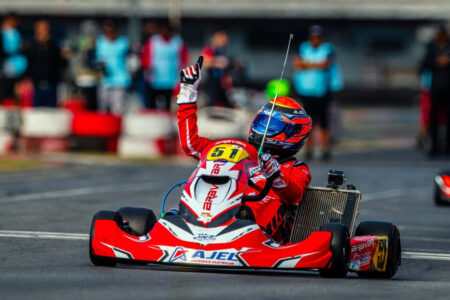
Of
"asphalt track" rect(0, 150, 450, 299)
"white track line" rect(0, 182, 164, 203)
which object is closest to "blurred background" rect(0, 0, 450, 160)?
"asphalt track" rect(0, 150, 450, 299)

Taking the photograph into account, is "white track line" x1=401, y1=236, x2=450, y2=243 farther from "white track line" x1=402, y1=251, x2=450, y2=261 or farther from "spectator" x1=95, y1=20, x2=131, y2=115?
"spectator" x1=95, y1=20, x2=131, y2=115

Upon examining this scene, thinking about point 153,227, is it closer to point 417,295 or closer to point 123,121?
point 417,295

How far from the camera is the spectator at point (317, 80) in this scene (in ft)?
57.0

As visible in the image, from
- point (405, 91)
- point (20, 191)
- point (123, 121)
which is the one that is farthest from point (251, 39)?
point (20, 191)

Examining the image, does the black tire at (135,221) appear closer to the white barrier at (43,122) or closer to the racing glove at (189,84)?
the racing glove at (189,84)

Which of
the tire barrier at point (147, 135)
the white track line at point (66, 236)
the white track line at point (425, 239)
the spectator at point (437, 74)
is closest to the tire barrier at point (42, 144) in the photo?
the tire barrier at point (147, 135)

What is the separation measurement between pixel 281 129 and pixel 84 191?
543cm

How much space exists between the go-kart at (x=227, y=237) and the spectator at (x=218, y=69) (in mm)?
10890

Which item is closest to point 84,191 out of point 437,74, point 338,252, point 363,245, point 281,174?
point 281,174

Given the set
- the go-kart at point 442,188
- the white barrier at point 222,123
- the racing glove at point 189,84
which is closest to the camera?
the racing glove at point 189,84

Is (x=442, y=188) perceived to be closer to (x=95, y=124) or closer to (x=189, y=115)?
(x=189, y=115)

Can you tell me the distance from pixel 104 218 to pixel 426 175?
31.4 ft

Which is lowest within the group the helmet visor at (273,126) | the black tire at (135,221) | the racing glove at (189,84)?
the black tire at (135,221)

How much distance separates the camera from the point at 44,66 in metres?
18.1
